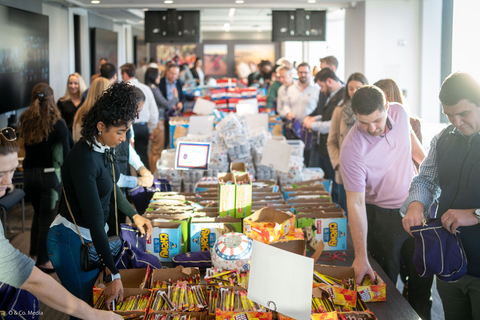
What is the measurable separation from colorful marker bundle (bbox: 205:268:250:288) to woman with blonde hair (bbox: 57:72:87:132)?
3916 millimetres

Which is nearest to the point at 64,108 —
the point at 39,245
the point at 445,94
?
the point at 39,245

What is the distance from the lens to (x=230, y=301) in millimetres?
1842

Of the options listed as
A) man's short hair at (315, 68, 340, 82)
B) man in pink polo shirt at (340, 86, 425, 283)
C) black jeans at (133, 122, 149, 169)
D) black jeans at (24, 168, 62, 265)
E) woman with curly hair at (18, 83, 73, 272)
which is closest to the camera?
man in pink polo shirt at (340, 86, 425, 283)

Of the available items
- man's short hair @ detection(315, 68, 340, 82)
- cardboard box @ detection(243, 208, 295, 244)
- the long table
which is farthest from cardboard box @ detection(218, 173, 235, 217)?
man's short hair @ detection(315, 68, 340, 82)

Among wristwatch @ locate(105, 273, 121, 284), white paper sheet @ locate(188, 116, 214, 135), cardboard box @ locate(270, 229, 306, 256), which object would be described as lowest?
wristwatch @ locate(105, 273, 121, 284)

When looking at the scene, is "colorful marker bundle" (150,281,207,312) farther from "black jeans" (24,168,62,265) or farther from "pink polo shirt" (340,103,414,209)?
"black jeans" (24,168,62,265)

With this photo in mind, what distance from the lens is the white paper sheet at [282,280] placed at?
58.6 inches

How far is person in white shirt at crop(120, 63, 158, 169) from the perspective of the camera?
223 inches

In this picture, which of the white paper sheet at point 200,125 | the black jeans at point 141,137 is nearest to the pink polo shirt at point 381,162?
the white paper sheet at point 200,125

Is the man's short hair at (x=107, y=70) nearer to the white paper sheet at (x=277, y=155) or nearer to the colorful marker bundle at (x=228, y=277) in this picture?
the white paper sheet at (x=277, y=155)

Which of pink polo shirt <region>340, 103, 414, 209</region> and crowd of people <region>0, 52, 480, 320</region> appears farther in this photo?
pink polo shirt <region>340, 103, 414, 209</region>

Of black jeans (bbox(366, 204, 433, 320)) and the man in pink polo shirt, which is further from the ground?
the man in pink polo shirt

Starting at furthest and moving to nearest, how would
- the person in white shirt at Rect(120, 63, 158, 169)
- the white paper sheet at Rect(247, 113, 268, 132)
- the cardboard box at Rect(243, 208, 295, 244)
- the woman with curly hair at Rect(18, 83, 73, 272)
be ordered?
the person in white shirt at Rect(120, 63, 158, 169), the white paper sheet at Rect(247, 113, 268, 132), the woman with curly hair at Rect(18, 83, 73, 272), the cardboard box at Rect(243, 208, 295, 244)

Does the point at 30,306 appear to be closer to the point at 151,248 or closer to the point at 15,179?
the point at 151,248
